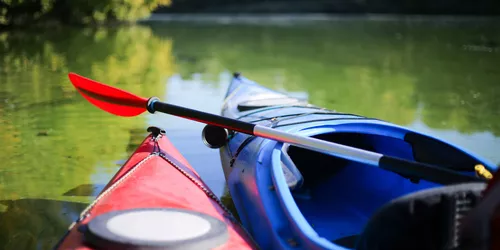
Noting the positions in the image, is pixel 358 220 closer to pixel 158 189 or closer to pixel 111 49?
pixel 158 189

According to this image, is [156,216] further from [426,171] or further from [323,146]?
[426,171]

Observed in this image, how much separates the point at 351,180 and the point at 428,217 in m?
1.52

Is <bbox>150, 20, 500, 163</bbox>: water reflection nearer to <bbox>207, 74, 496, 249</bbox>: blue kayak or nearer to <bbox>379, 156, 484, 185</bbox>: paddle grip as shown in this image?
<bbox>207, 74, 496, 249</bbox>: blue kayak

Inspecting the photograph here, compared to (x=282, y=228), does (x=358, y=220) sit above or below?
below

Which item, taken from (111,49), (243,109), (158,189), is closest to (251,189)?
(158,189)

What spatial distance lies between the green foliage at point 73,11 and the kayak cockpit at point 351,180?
41.9ft

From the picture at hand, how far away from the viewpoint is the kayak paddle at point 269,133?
206 cm

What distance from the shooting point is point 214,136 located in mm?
3070

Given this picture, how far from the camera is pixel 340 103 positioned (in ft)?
19.0

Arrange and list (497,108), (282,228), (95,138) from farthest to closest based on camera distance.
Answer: (497,108), (95,138), (282,228)

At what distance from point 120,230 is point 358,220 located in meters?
1.43

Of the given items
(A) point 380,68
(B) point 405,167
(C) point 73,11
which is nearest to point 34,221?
(B) point 405,167

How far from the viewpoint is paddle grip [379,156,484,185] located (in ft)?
6.40

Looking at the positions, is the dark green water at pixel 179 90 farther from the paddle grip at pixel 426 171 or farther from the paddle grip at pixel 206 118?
the paddle grip at pixel 426 171
